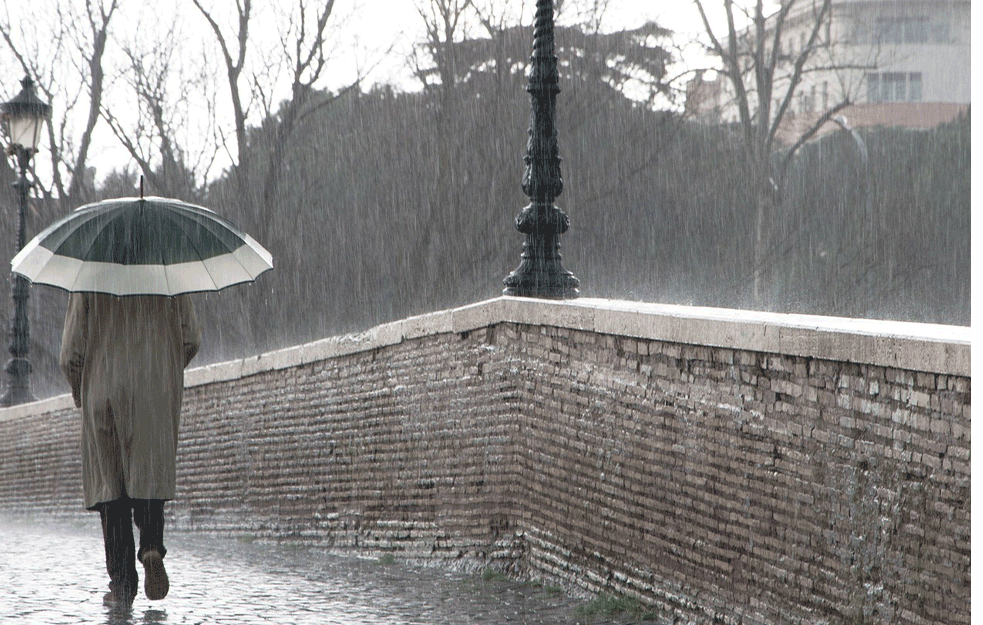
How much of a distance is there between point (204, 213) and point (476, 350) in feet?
8.00

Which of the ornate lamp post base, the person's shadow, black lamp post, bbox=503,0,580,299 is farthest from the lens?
black lamp post, bbox=503,0,580,299

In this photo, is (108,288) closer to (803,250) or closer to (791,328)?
(791,328)

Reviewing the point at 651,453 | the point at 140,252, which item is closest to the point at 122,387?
the point at 140,252

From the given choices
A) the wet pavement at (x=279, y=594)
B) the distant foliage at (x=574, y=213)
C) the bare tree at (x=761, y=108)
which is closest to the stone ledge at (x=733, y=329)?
the wet pavement at (x=279, y=594)

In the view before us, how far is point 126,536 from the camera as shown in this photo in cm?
605

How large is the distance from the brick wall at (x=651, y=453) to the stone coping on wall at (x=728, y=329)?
0.01 meters

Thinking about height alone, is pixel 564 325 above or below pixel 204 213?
below

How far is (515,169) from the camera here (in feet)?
76.5

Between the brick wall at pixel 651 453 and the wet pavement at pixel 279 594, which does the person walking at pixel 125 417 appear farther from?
the brick wall at pixel 651 453

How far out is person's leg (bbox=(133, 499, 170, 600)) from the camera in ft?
19.7

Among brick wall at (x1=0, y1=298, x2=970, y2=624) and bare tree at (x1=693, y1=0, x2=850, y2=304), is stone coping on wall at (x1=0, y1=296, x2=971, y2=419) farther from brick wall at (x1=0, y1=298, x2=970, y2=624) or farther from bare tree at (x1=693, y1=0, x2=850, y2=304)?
bare tree at (x1=693, y1=0, x2=850, y2=304)

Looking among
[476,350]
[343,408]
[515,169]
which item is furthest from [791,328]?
[515,169]

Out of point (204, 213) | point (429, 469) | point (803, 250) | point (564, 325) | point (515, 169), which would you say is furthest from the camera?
point (803, 250)

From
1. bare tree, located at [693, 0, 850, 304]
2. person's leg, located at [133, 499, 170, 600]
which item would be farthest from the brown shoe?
bare tree, located at [693, 0, 850, 304]
